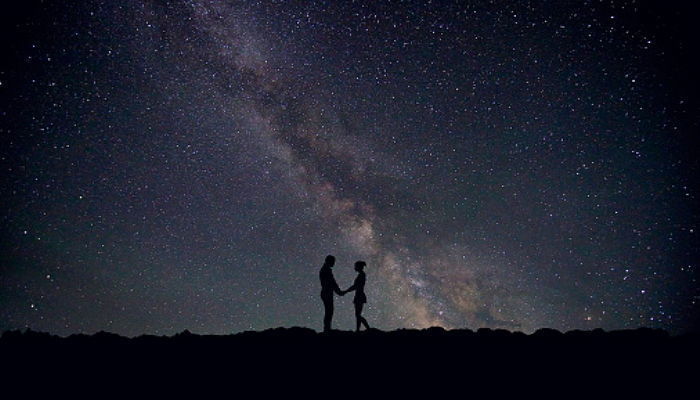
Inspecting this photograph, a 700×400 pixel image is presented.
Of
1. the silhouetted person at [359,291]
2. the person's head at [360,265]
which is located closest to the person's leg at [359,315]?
the silhouetted person at [359,291]

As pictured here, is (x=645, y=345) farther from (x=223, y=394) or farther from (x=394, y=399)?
(x=223, y=394)

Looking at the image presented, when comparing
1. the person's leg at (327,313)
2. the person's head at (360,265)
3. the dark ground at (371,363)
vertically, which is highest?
the person's head at (360,265)

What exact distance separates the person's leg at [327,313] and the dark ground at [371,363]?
114cm

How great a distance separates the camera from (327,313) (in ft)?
26.4

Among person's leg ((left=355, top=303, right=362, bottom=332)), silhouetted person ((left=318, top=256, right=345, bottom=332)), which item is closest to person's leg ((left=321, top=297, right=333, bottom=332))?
silhouetted person ((left=318, top=256, right=345, bottom=332))

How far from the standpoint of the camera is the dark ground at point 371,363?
17.8 feet

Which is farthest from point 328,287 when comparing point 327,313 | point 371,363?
point 371,363

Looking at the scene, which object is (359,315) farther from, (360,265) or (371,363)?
(371,363)

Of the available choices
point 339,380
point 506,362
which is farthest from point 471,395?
point 339,380

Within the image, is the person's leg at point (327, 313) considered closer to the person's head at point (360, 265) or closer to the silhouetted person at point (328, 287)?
the silhouetted person at point (328, 287)

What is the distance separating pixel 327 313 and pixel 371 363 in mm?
2227

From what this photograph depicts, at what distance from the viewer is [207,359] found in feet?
20.4

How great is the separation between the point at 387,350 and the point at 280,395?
6.01 ft

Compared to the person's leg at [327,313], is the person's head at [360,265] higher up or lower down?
higher up
